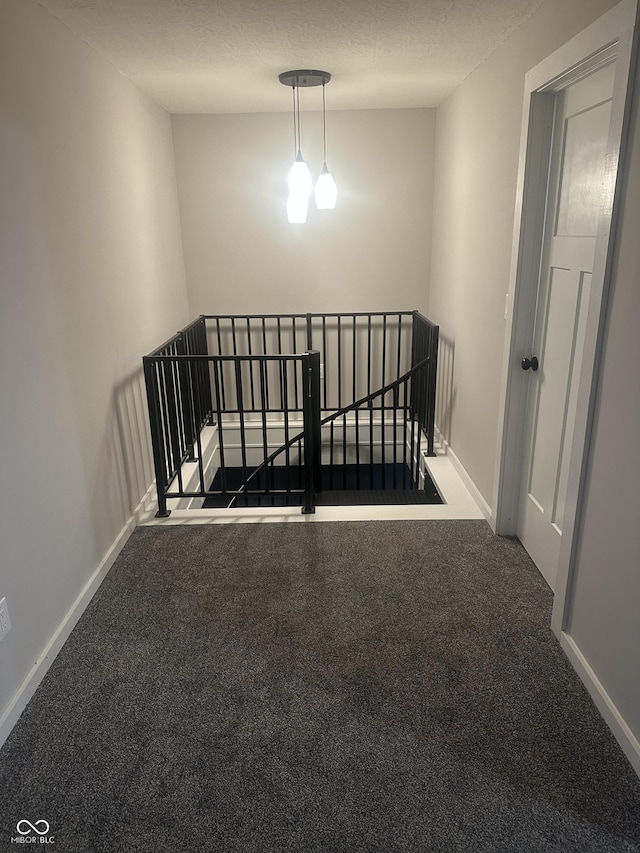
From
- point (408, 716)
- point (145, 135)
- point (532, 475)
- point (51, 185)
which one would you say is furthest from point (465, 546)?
point (145, 135)

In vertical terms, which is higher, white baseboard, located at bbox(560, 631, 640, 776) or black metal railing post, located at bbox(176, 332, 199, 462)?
black metal railing post, located at bbox(176, 332, 199, 462)

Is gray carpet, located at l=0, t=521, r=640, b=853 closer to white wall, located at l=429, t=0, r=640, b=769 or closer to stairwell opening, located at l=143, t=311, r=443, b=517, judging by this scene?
white wall, located at l=429, t=0, r=640, b=769

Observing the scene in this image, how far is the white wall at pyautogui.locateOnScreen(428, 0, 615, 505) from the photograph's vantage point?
239 centimetres

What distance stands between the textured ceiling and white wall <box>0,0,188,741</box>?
0.20 m

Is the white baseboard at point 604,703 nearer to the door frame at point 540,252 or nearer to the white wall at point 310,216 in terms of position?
the door frame at point 540,252

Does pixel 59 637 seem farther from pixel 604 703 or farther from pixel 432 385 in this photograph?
pixel 432 385

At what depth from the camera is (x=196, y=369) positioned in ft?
14.1

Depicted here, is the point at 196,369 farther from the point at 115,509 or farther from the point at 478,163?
the point at 478,163

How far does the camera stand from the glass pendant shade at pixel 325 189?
11.9 feet

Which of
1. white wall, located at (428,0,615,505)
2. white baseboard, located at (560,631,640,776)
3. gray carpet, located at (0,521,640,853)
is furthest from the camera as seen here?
white wall, located at (428,0,615,505)

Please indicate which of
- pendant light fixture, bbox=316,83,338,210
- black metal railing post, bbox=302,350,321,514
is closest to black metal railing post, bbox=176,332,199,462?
black metal railing post, bbox=302,350,321,514

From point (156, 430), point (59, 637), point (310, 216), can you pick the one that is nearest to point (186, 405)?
point (156, 430)

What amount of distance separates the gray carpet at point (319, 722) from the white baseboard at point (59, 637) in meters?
0.03

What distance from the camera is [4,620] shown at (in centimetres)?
177
